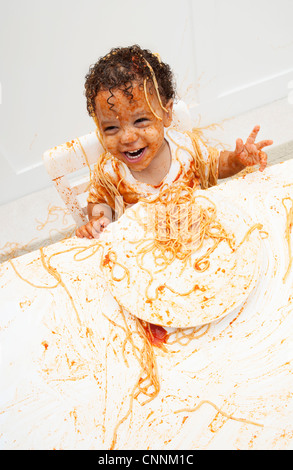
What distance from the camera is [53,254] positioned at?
27.7 inches

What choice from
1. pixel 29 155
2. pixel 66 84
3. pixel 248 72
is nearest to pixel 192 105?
pixel 248 72

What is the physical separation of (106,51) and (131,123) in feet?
2.50

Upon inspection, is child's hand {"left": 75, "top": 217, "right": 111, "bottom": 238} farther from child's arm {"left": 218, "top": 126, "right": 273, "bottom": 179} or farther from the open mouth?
child's arm {"left": 218, "top": 126, "right": 273, "bottom": 179}

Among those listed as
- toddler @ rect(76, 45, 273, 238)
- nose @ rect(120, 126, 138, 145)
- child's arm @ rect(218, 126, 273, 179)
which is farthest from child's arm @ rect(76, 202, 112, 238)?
child's arm @ rect(218, 126, 273, 179)

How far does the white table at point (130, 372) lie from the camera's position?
48 cm

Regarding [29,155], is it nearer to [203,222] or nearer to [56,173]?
[56,173]

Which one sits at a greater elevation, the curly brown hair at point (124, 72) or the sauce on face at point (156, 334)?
the curly brown hair at point (124, 72)

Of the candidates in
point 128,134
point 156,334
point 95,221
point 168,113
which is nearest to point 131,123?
point 128,134

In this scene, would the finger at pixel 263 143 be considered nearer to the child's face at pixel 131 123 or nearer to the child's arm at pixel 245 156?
the child's arm at pixel 245 156

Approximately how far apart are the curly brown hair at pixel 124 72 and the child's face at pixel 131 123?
1cm

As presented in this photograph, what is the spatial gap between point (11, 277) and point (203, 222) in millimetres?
442

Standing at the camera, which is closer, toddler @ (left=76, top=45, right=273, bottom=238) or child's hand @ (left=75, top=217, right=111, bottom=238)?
toddler @ (left=76, top=45, right=273, bottom=238)

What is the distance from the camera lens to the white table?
0.48 meters

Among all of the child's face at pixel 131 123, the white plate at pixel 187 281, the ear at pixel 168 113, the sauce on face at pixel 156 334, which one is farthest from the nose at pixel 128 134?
the sauce on face at pixel 156 334
